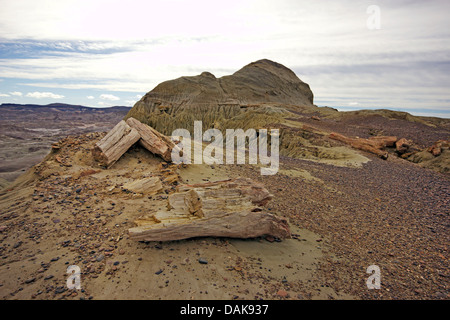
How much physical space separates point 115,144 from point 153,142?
132 cm

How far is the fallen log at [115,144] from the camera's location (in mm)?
8617

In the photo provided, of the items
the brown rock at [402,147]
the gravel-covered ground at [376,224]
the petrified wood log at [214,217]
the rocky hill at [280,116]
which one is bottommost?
the gravel-covered ground at [376,224]

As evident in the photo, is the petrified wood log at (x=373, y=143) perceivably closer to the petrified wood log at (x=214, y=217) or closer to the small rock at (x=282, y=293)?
the petrified wood log at (x=214, y=217)

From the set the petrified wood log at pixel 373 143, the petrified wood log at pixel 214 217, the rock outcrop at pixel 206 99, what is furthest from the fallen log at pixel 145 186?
the rock outcrop at pixel 206 99

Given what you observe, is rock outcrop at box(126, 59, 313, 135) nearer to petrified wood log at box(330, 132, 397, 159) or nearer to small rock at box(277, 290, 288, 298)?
petrified wood log at box(330, 132, 397, 159)

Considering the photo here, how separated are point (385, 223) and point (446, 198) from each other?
5.09 m

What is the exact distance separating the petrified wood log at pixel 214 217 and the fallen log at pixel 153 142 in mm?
3397

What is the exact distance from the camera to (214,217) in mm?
5301

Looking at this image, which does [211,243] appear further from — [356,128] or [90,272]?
[356,128]

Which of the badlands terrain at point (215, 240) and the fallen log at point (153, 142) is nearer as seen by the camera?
the badlands terrain at point (215, 240)

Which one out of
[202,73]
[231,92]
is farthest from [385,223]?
[202,73]

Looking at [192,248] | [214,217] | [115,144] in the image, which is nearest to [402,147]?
[214,217]

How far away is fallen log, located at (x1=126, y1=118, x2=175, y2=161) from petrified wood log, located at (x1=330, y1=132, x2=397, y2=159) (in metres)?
16.8

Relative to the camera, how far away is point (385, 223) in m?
7.68
